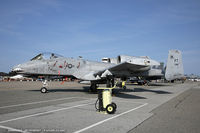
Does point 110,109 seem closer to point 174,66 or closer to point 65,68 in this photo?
point 65,68

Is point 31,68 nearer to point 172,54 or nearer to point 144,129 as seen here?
point 144,129

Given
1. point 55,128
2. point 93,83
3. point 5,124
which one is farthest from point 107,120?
point 93,83

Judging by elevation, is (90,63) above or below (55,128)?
above

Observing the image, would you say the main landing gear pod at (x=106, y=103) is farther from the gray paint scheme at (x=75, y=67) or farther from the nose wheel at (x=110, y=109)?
the gray paint scheme at (x=75, y=67)

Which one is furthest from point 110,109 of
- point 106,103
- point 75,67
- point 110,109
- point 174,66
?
point 174,66

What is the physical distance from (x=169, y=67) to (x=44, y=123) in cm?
1213

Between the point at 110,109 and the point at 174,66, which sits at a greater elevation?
the point at 174,66

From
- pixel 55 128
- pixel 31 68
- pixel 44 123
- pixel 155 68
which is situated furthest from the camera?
pixel 155 68

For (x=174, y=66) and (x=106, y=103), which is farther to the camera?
(x=174, y=66)

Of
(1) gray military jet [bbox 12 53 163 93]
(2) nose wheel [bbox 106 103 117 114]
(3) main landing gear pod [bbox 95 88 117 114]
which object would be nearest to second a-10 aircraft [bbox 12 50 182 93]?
(1) gray military jet [bbox 12 53 163 93]

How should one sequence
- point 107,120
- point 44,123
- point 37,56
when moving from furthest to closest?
point 37,56 < point 107,120 < point 44,123

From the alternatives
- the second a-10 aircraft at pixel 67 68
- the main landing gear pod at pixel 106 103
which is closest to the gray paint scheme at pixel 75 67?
the second a-10 aircraft at pixel 67 68

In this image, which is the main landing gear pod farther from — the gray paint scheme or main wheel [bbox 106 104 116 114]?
the gray paint scheme

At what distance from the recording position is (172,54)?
46.5 feet
